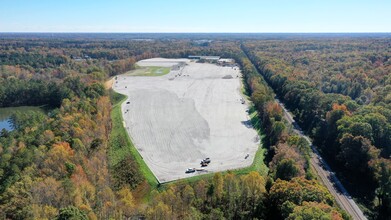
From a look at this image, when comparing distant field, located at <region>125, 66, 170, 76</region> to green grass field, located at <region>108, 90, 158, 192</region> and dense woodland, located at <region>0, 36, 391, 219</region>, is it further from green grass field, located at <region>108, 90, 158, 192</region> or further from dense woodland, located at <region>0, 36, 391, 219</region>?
green grass field, located at <region>108, 90, 158, 192</region>

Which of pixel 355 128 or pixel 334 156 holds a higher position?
pixel 355 128

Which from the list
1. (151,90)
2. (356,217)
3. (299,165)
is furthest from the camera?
(151,90)

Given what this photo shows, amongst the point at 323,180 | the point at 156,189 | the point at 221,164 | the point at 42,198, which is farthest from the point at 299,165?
the point at 42,198

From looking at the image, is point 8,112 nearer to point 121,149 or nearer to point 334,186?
point 121,149

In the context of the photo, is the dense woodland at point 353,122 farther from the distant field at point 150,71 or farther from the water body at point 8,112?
the water body at point 8,112

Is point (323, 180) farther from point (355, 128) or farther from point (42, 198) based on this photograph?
point (42, 198)

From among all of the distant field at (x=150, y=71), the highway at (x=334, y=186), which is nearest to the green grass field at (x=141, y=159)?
the highway at (x=334, y=186)

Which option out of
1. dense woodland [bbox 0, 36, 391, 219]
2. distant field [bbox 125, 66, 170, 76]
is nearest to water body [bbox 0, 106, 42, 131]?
dense woodland [bbox 0, 36, 391, 219]

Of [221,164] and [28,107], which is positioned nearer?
[221,164]

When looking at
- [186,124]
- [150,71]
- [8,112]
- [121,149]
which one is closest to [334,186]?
[186,124]
